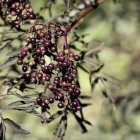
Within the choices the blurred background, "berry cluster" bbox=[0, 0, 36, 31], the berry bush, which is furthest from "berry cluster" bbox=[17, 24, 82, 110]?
the blurred background

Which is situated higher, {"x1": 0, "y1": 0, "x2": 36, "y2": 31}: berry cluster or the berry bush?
{"x1": 0, "y1": 0, "x2": 36, "y2": 31}: berry cluster

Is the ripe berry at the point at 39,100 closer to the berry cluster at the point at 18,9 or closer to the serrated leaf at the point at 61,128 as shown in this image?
the serrated leaf at the point at 61,128

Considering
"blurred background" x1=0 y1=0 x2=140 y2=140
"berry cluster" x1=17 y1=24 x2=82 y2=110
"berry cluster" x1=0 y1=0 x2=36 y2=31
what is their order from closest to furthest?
"berry cluster" x1=17 y1=24 x2=82 y2=110 < "berry cluster" x1=0 y1=0 x2=36 y2=31 < "blurred background" x1=0 y1=0 x2=140 y2=140

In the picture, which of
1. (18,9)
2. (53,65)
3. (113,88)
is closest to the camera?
(53,65)

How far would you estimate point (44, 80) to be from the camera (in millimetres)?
1239

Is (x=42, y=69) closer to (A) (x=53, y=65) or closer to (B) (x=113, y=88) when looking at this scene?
(A) (x=53, y=65)

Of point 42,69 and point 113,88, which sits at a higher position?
point 42,69

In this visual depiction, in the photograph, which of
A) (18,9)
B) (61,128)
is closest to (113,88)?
(61,128)

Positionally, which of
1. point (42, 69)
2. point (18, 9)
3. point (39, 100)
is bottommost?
point (39, 100)

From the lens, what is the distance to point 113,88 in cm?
358

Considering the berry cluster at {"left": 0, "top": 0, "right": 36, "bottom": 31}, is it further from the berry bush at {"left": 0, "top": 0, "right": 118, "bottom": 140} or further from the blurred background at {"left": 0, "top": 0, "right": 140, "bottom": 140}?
the blurred background at {"left": 0, "top": 0, "right": 140, "bottom": 140}

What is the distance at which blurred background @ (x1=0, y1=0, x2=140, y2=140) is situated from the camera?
127 inches

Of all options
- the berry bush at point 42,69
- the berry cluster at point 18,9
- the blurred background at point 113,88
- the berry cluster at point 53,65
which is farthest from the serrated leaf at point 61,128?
the blurred background at point 113,88

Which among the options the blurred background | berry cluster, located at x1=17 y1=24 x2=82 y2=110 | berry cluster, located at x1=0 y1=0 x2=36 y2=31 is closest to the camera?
berry cluster, located at x1=17 y1=24 x2=82 y2=110
